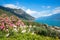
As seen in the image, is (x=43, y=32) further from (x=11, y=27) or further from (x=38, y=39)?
(x=38, y=39)

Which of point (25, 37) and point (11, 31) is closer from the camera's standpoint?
point (25, 37)

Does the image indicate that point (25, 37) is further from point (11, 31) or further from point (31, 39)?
point (11, 31)

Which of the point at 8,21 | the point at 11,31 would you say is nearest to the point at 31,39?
the point at 11,31

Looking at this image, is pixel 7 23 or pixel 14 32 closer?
pixel 14 32

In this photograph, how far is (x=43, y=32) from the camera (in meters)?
16.4

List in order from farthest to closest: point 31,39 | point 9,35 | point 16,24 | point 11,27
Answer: point 16,24, point 11,27, point 9,35, point 31,39

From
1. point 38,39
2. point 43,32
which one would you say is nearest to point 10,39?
point 38,39

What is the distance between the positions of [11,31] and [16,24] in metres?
1.62

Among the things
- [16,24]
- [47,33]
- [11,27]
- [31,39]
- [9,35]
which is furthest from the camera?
[47,33]

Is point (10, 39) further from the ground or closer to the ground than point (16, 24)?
closer to the ground

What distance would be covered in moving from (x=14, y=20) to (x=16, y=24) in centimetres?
34

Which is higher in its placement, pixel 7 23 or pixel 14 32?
pixel 7 23

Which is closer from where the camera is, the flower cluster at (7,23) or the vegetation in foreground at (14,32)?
the vegetation in foreground at (14,32)

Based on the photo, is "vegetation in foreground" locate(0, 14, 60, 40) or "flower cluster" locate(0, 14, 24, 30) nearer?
"vegetation in foreground" locate(0, 14, 60, 40)
